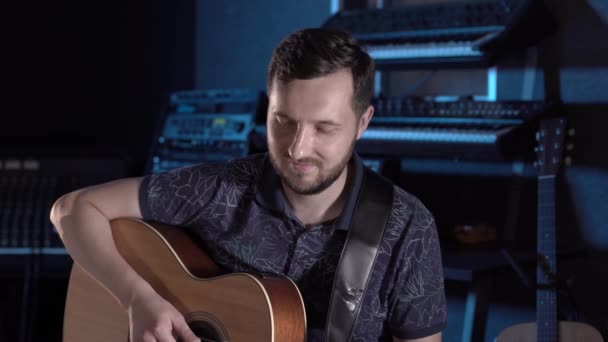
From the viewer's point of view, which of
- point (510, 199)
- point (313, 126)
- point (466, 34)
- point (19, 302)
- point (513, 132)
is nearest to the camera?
point (313, 126)

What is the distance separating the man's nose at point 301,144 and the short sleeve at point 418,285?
1.11 ft

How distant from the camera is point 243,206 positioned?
1.87 meters

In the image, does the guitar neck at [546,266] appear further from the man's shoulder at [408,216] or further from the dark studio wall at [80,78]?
the dark studio wall at [80,78]

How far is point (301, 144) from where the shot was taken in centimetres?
162

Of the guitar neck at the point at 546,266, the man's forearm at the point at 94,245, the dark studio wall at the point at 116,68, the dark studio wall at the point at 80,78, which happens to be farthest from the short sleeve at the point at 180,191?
the dark studio wall at the point at 116,68

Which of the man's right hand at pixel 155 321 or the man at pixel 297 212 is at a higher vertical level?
the man at pixel 297 212

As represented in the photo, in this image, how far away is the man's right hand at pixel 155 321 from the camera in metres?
1.68

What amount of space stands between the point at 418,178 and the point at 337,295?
171 cm

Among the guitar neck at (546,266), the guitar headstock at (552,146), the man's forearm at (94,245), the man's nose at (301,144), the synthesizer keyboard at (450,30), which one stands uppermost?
the synthesizer keyboard at (450,30)

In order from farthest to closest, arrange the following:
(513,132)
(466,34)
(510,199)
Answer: (510,199), (466,34), (513,132)

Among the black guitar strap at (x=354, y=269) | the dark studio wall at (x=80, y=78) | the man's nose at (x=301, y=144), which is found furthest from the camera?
the dark studio wall at (x=80, y=78)

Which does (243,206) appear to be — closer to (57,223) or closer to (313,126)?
(313,126)

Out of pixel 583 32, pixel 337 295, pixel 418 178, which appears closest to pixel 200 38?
pixel 418 178

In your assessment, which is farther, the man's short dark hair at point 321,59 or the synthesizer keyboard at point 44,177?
the synthesizer keyboard at point 44,177
